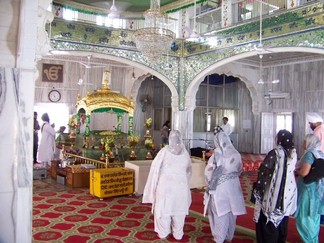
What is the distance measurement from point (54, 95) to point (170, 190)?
9077 millimetres

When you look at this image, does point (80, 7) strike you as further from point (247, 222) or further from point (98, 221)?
point (247, 222)

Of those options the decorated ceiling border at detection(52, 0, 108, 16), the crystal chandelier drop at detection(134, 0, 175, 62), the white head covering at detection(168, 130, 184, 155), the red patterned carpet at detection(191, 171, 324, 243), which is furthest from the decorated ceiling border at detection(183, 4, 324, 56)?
the white head covering at detection(168, 130, 184, 155)

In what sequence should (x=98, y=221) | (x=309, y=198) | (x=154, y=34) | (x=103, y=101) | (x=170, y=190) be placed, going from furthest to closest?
(x=103, y=101) < (x=154, y=34) < (x=98, y=221) < (x=170, y=190) < (x=309, y=198)

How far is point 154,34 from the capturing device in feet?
20.6

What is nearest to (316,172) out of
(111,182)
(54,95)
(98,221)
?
(98,221)

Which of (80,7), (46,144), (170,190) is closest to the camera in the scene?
(170,190)

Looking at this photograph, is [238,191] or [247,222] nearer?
[238,191]

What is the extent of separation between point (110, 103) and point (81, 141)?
1.23m

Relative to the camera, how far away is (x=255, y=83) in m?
12.3

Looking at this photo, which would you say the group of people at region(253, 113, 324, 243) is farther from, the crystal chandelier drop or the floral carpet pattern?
the crystal chandelier drop

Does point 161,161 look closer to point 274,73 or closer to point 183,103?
point 183,103

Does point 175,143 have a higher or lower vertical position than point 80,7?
lower

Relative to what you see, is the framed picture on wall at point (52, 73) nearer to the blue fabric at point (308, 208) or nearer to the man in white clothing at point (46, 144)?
the man in white clothing at point (46, 144)

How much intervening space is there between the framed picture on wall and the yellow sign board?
23.4 feet
